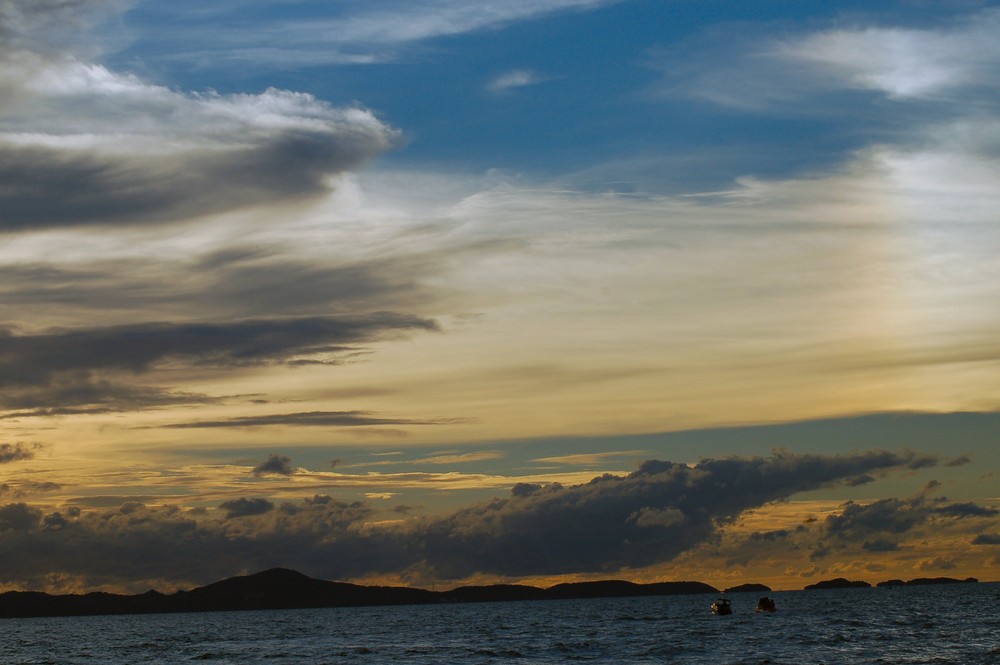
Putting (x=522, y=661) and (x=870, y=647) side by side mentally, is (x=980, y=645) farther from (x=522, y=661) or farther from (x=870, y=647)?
(x=522, y=661)

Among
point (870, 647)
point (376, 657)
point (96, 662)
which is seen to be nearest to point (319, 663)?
point (376, 657)

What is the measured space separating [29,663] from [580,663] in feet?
295

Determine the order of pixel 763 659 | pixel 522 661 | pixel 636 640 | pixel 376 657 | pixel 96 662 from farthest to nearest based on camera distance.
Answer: pixel 636 640 < pixel 96 662 < pixel 376 657 < pixel 522 661 < pixel 763 659

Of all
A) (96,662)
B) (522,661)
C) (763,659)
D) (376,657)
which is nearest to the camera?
(763,659)

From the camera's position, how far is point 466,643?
18938 centimetres

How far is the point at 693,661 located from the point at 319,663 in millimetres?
50979

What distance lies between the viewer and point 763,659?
131250 millimetres

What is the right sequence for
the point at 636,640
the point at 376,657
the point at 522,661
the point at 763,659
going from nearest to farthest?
the point at 763,659, the point at 522,661, the point at 376,657, the point at 636,640

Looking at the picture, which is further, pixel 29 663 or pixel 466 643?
pixel 466 643

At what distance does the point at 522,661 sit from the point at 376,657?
27.4 m

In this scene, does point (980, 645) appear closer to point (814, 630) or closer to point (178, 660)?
point (814, 630)

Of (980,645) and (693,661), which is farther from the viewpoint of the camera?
(980,645)

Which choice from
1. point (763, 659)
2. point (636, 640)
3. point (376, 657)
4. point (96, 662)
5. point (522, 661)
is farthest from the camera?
point (636, 640)

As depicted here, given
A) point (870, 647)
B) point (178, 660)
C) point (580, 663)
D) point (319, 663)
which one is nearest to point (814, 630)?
point (870, 647)
